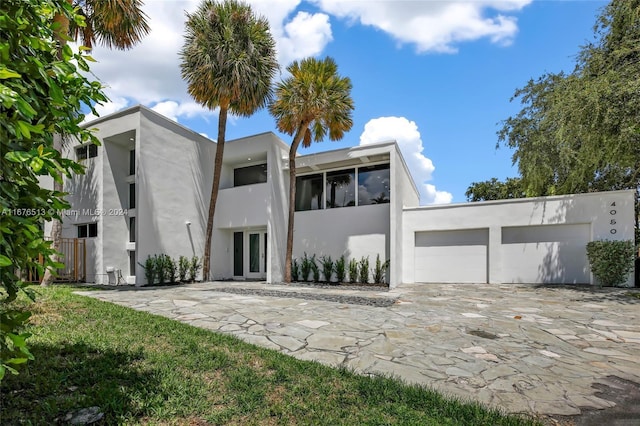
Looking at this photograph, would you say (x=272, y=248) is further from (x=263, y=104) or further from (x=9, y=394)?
(x=9, y=394)

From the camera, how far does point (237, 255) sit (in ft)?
48.1

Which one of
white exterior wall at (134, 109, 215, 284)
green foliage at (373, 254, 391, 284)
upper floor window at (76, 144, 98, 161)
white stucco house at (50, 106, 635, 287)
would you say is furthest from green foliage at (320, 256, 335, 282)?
upper floor window at (76, 144, 98, 161)

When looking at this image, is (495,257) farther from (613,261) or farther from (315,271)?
(315,271)

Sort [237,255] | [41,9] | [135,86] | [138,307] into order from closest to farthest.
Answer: [41,9] → [138,307] → [135,86] → [237,255]

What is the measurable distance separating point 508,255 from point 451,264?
210 cm

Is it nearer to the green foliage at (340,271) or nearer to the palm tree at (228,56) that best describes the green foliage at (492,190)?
the green foliage at (340,271)

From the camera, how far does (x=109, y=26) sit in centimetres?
922

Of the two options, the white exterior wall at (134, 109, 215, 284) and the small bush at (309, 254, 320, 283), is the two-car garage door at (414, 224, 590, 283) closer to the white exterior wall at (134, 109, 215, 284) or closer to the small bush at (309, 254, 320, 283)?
the small bush at (309, 254, 320, 283)

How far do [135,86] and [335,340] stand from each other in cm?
1047

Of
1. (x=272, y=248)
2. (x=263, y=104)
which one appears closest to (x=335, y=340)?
(x=272, y=248)

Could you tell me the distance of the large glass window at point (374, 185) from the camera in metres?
12.7

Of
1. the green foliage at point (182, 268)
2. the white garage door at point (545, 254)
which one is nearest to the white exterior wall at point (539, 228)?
the white garage door at point (545, 254)

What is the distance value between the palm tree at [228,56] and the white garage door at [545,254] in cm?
1092

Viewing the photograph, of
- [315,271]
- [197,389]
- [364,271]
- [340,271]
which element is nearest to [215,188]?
[315,271]
